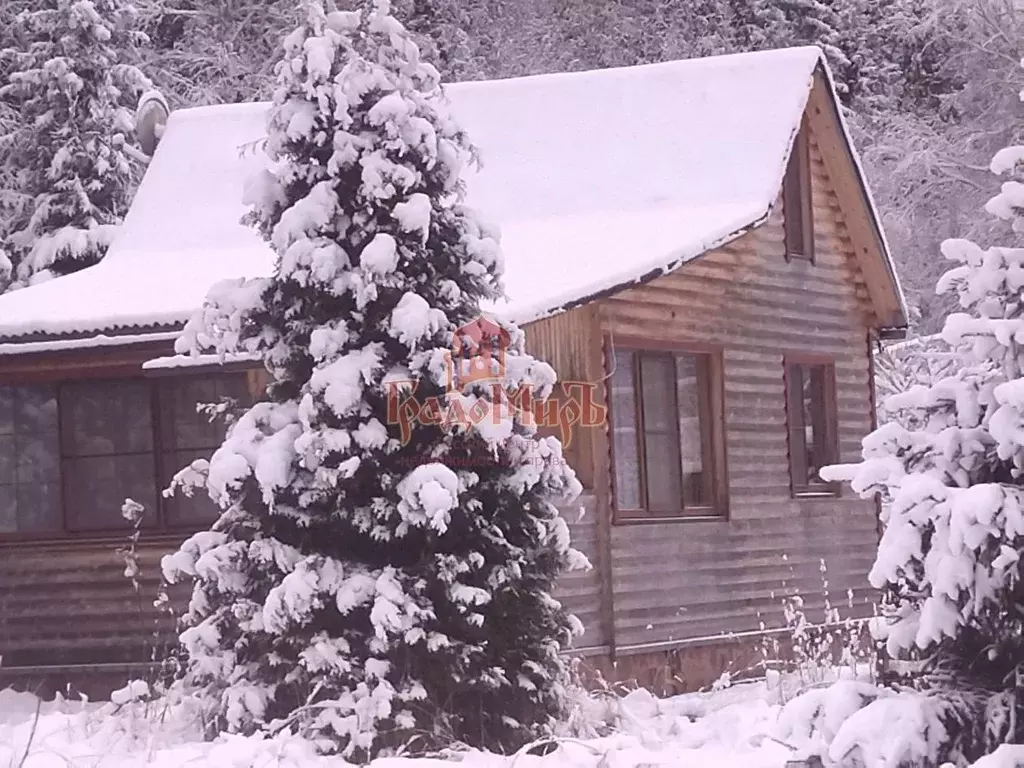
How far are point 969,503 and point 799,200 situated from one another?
11.5 metres

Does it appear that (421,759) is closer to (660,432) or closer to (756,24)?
(660,432)

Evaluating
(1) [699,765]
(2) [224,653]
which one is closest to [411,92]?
(2) [224,653]

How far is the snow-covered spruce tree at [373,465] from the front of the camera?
9133mm

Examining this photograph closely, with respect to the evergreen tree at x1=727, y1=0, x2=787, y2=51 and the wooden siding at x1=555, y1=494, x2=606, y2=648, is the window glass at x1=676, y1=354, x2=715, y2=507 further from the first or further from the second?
the evergreen tree at x1=727, y1=0, x2=787, y2=51

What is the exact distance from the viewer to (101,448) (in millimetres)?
14117

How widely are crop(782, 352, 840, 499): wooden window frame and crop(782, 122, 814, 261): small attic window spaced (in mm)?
1097

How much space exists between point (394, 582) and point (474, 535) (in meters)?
0.59

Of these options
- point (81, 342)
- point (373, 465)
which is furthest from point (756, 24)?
point (373, 465)

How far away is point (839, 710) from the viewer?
6.37m

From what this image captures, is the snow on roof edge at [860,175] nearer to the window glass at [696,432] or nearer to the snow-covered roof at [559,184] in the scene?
the snow-covered roof at [559,184]

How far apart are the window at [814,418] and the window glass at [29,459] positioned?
7326 millimetres

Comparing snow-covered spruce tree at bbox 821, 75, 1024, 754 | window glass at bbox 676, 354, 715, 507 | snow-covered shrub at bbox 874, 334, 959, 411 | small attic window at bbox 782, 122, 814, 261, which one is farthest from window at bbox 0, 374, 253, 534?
snow-covered shrub at bbox 874, 334, 959, 411

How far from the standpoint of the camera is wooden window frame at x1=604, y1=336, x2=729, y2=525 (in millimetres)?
13922

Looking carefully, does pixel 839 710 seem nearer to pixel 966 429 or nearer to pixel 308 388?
pixel 966 429
